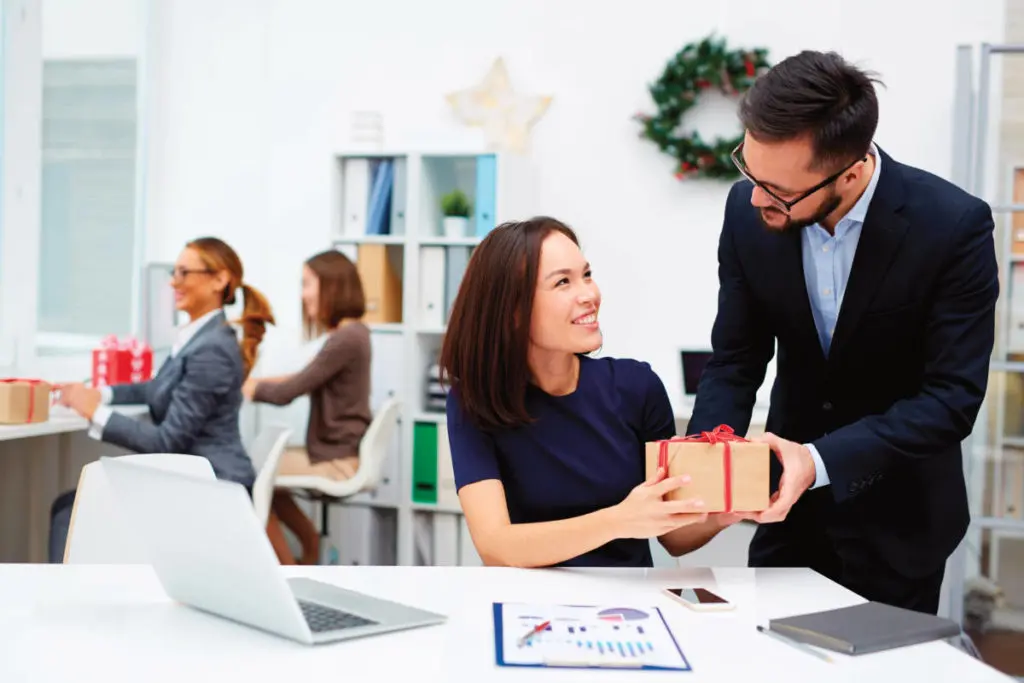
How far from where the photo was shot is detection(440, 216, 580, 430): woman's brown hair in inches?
76.3

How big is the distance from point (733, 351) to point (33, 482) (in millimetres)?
2788

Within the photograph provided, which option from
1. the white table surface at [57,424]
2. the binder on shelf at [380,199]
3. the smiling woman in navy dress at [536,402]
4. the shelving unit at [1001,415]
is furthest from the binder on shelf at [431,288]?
the smiling woman in navy dress at [536,402]

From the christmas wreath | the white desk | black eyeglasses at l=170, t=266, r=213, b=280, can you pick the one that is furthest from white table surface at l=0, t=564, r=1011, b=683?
the christmas wreath

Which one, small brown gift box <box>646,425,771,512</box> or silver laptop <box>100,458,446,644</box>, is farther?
small brown gift box <box>646,425,771,512</box>

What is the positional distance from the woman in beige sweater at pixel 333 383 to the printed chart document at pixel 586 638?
9.11 ft

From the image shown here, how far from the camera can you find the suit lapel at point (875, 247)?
181 centimetres

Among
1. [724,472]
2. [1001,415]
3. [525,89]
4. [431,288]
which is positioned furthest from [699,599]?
[525,89]

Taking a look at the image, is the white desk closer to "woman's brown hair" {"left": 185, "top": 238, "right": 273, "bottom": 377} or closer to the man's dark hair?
"woman's brown hair" {"left": 185, "top": 238, "right": 273, "bottom": 377}

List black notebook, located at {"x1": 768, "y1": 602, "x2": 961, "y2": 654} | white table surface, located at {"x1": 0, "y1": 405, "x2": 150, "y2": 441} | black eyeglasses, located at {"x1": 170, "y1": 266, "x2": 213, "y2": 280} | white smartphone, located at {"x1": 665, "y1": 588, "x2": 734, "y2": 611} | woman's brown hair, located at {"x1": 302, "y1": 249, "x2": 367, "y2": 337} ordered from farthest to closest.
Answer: woman's brown hair, located at {"x1": 302, "y1": 249, "x2": 367, "y2": 337}
black eyeglasses, located at {"x1": 170, "y1": 266, "x2": 213, "y2": 280}
white table surface, located at {"x1": 0, "y1": 405, "x2": 150, "y2": 441}
white smartphone, located at {"x1": 665, "y1": 588, "x2": 734, "y2": 611}
black notebook, located at {"x1": 768, "y1": 602, "x2": 961, "y2": 654}

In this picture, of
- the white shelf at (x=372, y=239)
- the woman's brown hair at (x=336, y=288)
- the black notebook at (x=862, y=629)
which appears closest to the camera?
the black notebook at (x=862, y=629)

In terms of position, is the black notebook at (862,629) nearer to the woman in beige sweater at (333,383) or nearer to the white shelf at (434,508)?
the woman in beige sweater at (333,383)

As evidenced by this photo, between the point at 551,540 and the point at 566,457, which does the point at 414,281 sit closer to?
the point at 566,457

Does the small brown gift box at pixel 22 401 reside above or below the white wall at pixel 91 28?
below

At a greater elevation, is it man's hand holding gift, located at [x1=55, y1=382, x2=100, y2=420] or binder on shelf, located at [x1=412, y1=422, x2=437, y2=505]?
man's hand holding gift, located at [x1=55, y1=382, x2=100, y2=420]
